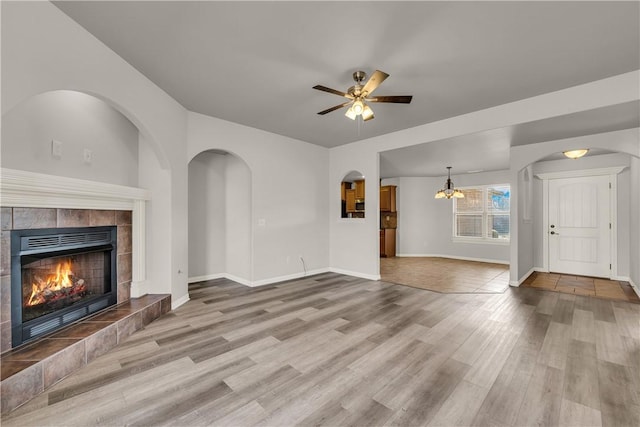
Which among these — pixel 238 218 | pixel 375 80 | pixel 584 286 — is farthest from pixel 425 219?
pixel 375 80

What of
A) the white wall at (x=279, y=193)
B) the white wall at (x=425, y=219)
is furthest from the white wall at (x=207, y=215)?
the white wall at (x=425, y=219)

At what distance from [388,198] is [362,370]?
278 inches

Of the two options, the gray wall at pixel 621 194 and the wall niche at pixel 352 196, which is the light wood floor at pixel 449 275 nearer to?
the wall niche at pixel 352 196

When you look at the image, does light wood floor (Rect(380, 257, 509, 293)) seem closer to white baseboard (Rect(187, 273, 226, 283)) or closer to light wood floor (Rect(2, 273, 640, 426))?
light wood floor (Rect(2, 273, 640, 426))

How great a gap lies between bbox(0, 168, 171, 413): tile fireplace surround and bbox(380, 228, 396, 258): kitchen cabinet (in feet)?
21.5

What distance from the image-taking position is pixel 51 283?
2.36m

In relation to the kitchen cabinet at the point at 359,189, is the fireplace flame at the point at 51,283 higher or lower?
lower

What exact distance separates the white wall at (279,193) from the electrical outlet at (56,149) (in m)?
1.56

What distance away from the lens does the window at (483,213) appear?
743 cm

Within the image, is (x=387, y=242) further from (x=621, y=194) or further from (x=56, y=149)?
(x=56, y=149)

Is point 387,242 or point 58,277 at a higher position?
point 58,277

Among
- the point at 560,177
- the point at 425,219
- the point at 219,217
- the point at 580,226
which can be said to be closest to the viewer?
the point at 219,217

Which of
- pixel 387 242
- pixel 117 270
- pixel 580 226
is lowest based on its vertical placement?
pixel 387 242

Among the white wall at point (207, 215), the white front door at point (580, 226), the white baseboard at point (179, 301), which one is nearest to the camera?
the white baseboard at point (179, 301)
